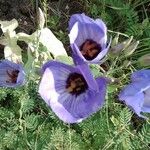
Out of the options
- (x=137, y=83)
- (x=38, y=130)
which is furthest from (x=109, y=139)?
(x=137, y=83)

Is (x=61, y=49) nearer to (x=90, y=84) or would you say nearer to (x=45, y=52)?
(x=45, y=52)

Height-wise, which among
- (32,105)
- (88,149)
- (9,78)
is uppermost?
(9,78)

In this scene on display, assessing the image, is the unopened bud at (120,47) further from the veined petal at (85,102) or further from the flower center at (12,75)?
the flower center at (12,75)

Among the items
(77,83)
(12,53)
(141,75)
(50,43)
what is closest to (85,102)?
(77,83)

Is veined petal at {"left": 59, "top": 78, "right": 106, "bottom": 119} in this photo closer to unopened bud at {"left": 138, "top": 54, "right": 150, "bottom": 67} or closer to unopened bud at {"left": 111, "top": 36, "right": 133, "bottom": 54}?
unopened bud at {"left": 111, "top": 36, "right": 133, "bottom": 54}

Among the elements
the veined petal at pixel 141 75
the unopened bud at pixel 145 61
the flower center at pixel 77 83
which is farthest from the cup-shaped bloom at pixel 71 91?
the unopened bud at pixel 145 61
